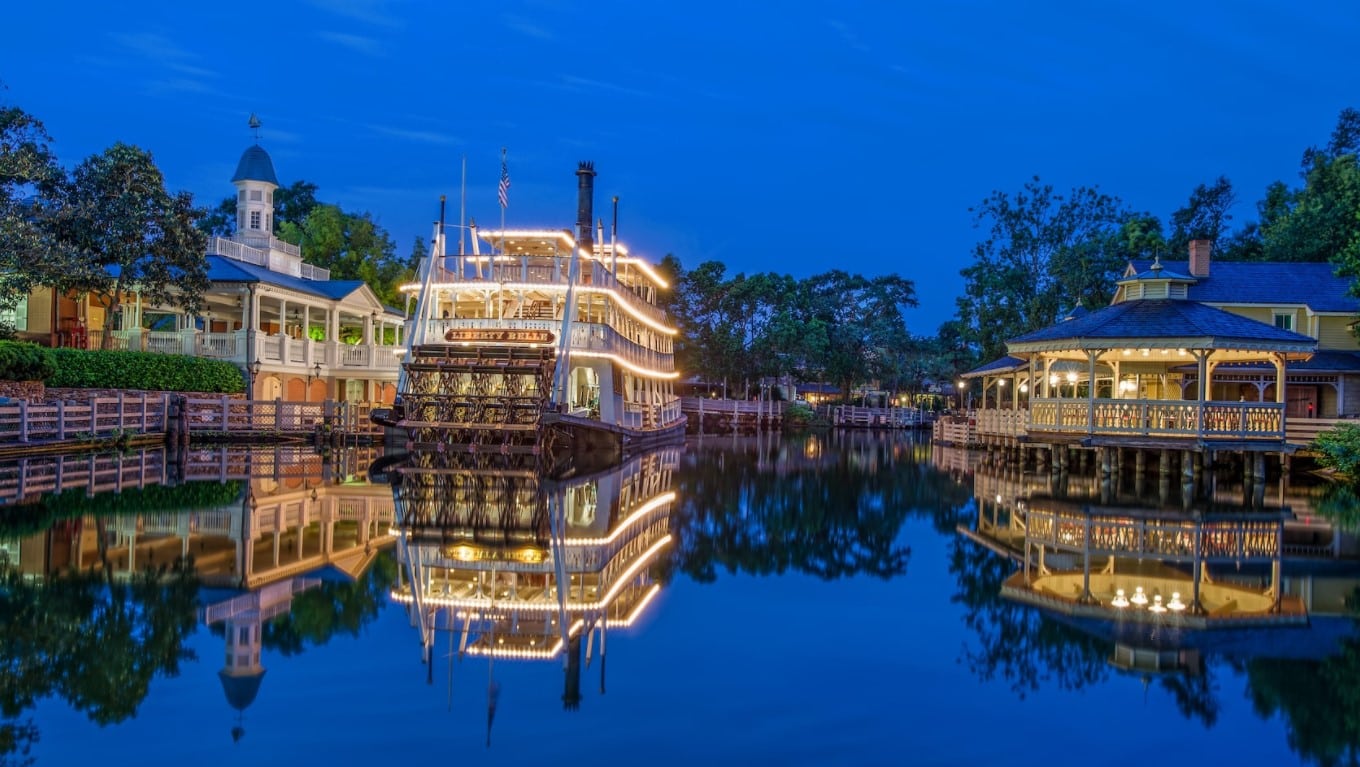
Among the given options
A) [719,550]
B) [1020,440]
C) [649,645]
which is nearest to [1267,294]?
[1020,440]

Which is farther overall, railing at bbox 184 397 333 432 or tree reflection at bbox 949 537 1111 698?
railing at bbox 184 397 333 432

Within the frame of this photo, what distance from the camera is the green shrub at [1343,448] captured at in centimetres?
2627

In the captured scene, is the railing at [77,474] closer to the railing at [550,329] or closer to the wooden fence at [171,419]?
the wooden fence at [171,419]

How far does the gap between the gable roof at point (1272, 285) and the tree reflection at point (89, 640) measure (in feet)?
110

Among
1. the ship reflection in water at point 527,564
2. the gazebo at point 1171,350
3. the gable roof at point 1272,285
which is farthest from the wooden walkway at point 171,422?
the gable roof at point 1272,285

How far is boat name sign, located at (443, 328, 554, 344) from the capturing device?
2991 centimetres

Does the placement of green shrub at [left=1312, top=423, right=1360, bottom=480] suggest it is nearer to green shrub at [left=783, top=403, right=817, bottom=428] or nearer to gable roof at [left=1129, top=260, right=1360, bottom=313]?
gable roof at [left=1129, top=260, right=1360, bottom=313]

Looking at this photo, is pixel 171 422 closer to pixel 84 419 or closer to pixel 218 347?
pixel 84 419

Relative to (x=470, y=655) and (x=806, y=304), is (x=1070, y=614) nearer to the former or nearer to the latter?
(x=470, y=655)

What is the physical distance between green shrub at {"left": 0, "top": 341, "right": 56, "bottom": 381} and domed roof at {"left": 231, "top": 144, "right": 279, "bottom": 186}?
18.7 m

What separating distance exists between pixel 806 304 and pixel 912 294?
1562cm

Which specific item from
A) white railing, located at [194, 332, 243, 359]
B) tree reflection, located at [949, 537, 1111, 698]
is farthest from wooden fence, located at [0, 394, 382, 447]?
tree reflection, located at [949, 537, 1111, 698]

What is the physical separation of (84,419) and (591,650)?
79.3 ft

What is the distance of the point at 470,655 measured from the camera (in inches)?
307
